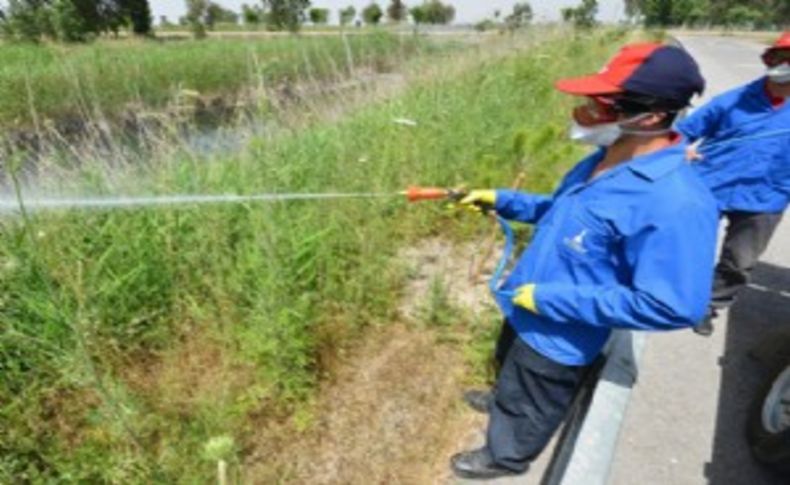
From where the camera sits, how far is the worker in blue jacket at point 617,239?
64.0 inches

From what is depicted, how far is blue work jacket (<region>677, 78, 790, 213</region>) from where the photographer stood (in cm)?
328

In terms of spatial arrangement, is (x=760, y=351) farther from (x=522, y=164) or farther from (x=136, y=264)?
(x=136, y=264)

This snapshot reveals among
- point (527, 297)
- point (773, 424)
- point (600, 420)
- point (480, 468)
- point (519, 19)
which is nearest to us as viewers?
point (600, 420)

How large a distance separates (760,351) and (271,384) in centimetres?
292

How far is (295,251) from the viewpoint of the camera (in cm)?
318

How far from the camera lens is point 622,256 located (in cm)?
180

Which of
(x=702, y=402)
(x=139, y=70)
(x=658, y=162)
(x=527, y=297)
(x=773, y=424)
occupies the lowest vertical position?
(x=702, y=402)

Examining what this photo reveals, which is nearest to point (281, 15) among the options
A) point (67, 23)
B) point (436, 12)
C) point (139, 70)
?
point (139, 70)

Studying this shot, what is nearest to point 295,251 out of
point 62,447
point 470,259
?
point 62,447

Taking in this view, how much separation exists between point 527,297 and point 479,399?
1.13m

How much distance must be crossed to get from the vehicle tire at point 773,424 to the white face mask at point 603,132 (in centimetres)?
163

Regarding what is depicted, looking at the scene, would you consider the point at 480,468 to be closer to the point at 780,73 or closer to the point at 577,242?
the point at 577,242

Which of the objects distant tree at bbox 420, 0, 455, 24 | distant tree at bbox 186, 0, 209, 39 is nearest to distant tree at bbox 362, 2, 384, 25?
distant tree at bbox 420, 0, 455, 24

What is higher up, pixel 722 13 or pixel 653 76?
pixel 722 13
